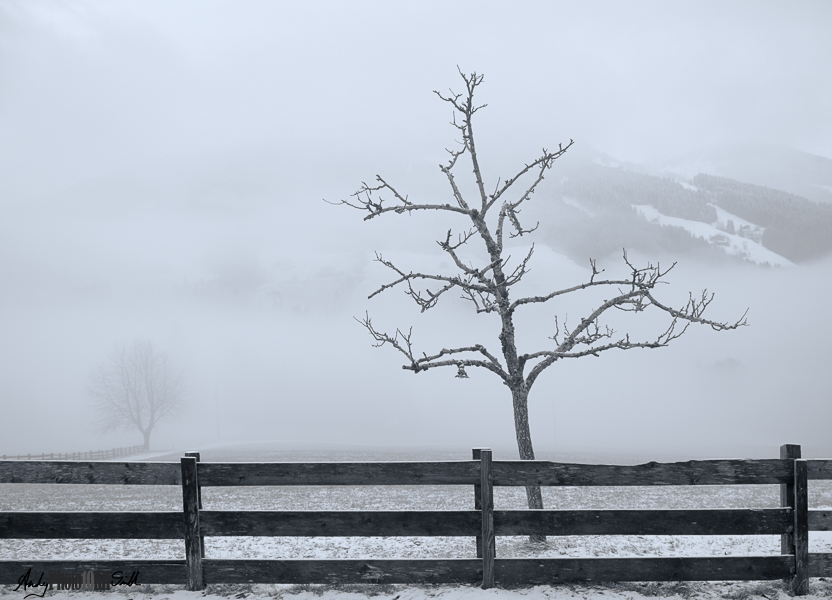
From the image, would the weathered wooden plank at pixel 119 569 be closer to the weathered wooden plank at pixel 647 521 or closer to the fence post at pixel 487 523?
the fence post at pixel 487 523

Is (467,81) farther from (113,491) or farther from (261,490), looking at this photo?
(113,491)

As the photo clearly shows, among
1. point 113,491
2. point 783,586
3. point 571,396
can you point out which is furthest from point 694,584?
point 571,396

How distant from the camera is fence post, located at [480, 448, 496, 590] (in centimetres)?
726

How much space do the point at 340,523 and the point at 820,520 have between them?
19.3ft

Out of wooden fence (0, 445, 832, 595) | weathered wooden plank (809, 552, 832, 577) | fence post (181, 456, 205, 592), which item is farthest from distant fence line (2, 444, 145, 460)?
weathered wooden plank (809, 552, 832, 577)

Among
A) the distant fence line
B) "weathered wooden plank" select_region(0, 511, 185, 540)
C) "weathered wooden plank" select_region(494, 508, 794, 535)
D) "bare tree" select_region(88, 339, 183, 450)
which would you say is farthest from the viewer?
"bare tree" select_region(88, 339, 183, 450)

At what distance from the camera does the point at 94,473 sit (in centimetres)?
759

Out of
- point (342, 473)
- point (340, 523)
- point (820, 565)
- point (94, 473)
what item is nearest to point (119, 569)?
point (94, 473)

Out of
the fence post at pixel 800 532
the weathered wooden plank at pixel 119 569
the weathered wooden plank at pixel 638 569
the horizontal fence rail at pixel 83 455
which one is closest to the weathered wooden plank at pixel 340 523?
the weathered wooden plank at pixel 119 569

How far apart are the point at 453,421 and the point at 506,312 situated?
132 m

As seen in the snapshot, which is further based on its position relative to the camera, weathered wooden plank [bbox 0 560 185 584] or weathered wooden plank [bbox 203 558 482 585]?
weathered wooden plank [bbox 0 560 185 584]

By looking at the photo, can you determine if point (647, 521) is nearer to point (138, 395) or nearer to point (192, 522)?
point (192, 522)

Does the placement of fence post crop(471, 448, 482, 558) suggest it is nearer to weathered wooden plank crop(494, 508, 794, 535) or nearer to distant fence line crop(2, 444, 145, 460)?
weathered wooden plank crop(494, 508, 794, 535)

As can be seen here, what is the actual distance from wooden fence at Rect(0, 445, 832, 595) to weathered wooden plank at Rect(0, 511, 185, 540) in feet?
0.04
